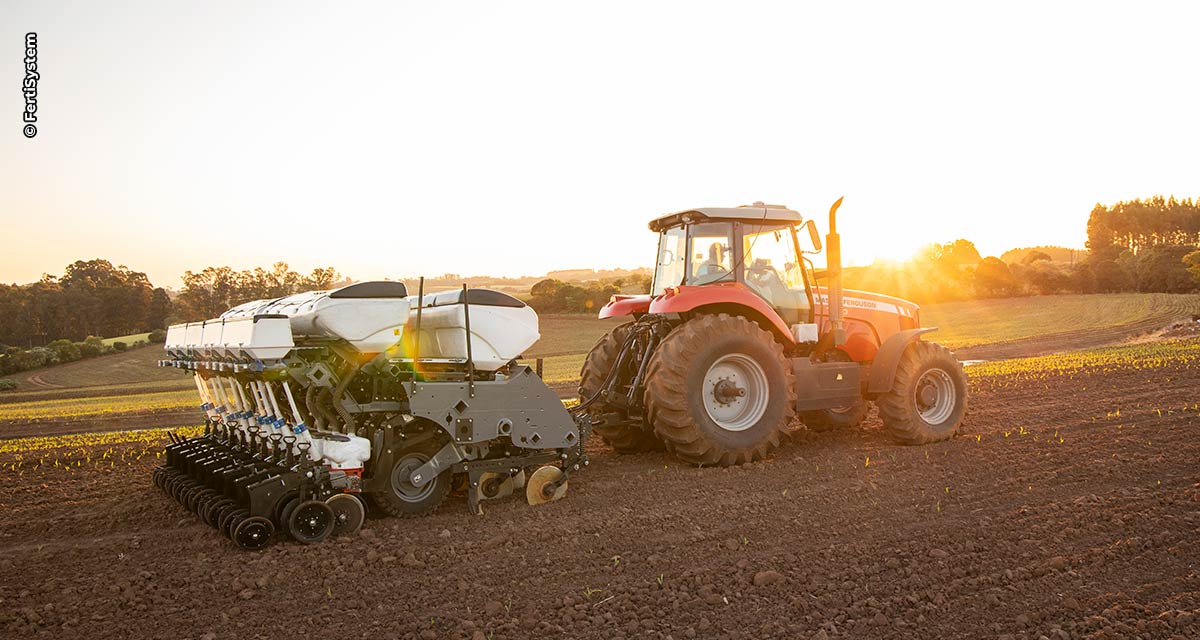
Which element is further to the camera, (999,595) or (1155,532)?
(1155,532)

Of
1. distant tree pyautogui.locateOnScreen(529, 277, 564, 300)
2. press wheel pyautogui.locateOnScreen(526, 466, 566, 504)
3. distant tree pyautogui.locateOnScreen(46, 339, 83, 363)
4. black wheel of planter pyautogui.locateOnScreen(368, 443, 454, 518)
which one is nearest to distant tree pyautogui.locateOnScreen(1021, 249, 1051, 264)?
distant tree pyautogui.locateOnScreen(529, 277, 564, 300)

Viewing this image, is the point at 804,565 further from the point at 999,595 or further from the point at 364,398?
the point at 364,398

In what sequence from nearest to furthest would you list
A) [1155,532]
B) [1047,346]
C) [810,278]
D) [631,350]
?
1. [1155,532]
2. [631,350]
3. [810,278]
4. [1047,346]

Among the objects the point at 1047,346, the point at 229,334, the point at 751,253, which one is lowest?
the point at 1047,346

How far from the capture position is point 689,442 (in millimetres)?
6973

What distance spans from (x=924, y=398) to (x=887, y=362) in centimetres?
61

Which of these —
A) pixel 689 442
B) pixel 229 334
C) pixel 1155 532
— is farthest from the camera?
pixel 689 442

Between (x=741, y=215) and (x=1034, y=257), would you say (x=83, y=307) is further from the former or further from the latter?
(x=1034, y=257)

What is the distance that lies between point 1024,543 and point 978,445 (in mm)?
3333

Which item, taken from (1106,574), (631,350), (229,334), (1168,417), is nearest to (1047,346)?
(1168,417)

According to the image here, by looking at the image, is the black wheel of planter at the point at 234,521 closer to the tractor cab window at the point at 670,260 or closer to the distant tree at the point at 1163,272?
the tractor cab window at the point at 670,260

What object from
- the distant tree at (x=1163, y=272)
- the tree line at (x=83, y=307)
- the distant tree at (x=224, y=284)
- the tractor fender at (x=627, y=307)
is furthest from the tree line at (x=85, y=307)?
the distant tree at (x=1163, y=272)

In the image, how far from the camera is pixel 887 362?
8.13 m

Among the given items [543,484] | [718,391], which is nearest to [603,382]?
[718,391]
